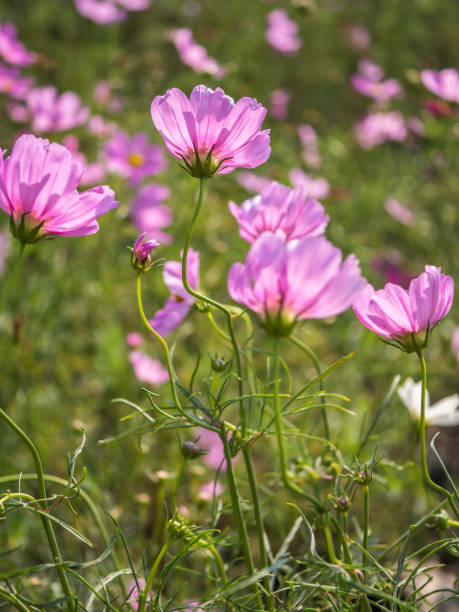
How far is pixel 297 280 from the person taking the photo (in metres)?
0.51

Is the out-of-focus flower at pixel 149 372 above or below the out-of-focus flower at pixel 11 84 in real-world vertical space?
below

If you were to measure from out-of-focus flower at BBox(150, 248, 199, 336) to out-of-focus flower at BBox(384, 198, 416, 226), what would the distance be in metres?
1.73

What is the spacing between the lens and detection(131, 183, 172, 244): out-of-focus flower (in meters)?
1.75

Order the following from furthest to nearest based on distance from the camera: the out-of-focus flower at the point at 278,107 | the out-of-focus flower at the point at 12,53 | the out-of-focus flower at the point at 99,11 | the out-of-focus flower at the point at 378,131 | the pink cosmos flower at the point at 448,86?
the out-of-focus flower at the point at 278,107 < the out-of-focus flower at the point at 378,131 < the out-of-focus flower at the point at 99,11 < the out-of-focus flower at the point at 12,53 < the pink cosmos flower at the point at 448,86

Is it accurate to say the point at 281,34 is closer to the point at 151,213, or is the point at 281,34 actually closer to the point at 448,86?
the point at 448,86

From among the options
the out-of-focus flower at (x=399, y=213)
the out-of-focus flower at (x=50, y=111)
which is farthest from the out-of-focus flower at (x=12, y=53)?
the out-of-focus flower at (x=399, y=213)

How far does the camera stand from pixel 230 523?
1.24m

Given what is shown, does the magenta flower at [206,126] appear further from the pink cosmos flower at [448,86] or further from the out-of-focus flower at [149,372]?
the pink cosmos flower at [448,86]

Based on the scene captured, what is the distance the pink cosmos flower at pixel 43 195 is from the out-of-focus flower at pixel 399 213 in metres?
1.91

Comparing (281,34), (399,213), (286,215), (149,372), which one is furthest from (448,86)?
(281,34)

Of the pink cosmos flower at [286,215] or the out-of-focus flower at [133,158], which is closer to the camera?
the pink cosmos flower at [286,215]

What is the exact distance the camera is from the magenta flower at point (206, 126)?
57 centimetres

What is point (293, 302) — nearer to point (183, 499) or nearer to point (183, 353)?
point (183, 499)

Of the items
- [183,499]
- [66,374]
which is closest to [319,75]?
[66,374]
